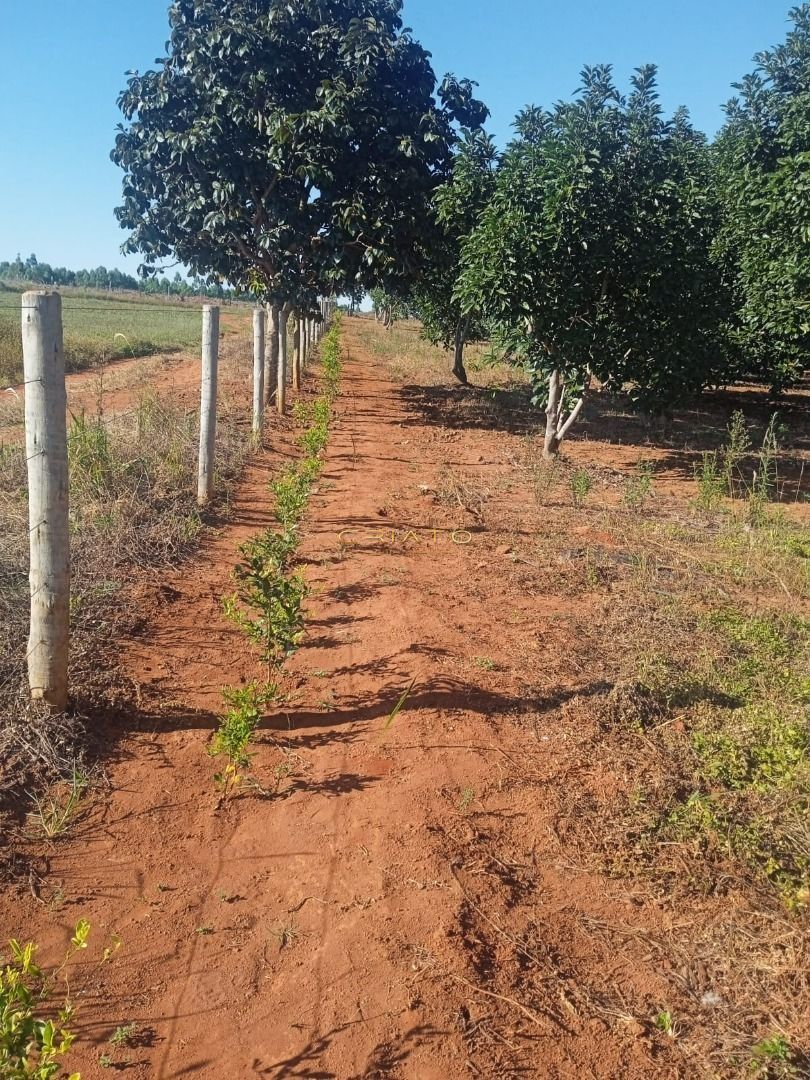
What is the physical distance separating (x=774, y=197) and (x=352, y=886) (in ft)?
31.6

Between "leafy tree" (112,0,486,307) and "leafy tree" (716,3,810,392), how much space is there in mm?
4272

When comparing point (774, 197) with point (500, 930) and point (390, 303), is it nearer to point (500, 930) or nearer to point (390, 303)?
point (500, 930)

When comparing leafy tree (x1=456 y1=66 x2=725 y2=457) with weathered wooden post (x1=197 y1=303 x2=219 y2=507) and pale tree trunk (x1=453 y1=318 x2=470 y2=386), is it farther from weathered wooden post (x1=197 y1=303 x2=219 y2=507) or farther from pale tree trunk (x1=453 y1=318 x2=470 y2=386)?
pale tree trunk (x1=453 y1=318 x2=470 y2=386)

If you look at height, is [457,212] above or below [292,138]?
below

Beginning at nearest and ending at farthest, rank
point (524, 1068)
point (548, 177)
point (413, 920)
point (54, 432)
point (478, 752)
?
point (524, 1068)
point (413, 920)
point (54, 432)
point (478, 752)
point (548, 177)

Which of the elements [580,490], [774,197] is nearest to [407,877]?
[580,490]

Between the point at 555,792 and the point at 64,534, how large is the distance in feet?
7.99

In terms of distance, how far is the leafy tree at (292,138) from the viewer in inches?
429

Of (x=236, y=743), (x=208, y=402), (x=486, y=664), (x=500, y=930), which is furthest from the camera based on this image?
(x=208, y=402)

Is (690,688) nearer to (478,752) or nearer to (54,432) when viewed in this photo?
(478,752)

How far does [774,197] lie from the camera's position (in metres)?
9.10

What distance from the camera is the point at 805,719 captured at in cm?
364

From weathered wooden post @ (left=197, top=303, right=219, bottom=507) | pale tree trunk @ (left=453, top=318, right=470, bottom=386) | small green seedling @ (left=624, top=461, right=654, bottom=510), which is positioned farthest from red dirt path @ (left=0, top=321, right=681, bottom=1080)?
pale tree trunk @ (left=453, top=318, right=470, bottom=386)

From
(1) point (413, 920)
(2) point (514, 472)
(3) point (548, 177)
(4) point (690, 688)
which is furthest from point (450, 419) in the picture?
(1) point (413, 920)
